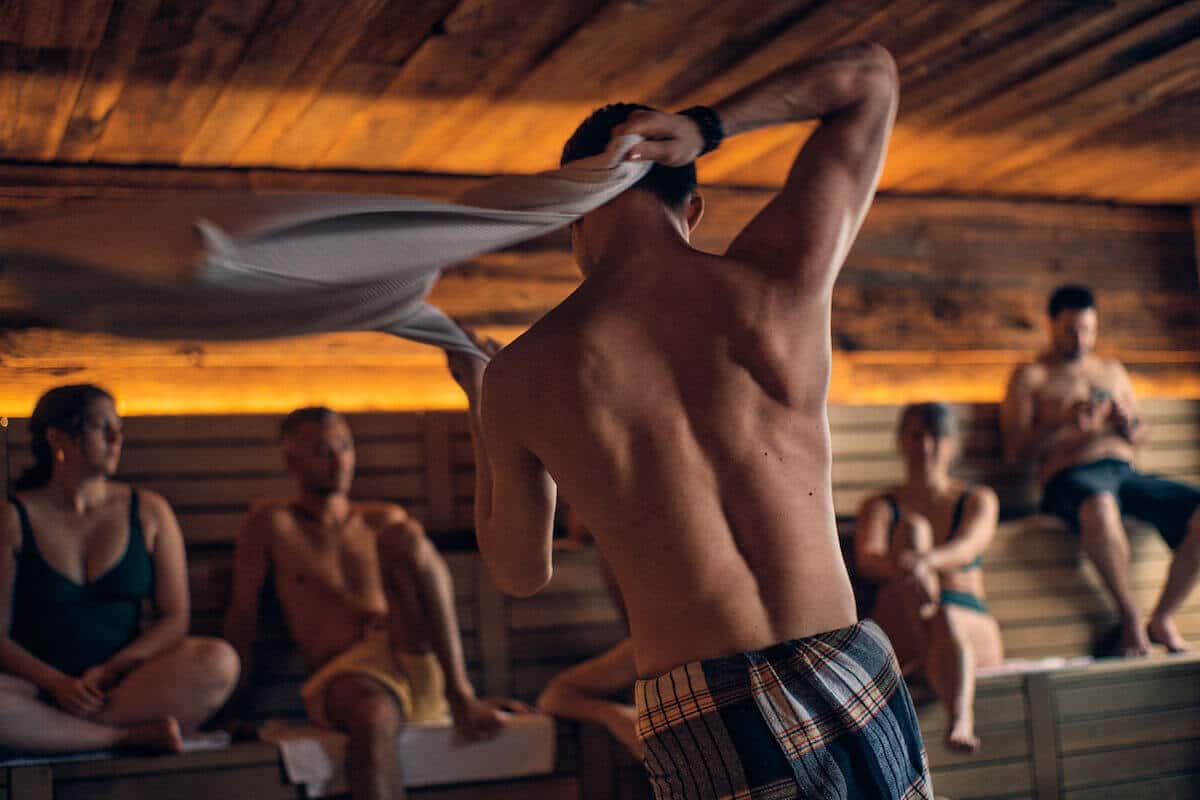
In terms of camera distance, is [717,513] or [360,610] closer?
[717,513]

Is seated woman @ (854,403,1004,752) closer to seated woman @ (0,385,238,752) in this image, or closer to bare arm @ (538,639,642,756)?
bare arm @ (538,639,642,756)

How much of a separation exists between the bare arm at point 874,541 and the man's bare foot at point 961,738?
2.11 ft

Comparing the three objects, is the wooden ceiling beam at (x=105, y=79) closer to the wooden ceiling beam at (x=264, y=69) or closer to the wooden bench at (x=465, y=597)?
the wooden ceiling beam at (x=264, y=69)

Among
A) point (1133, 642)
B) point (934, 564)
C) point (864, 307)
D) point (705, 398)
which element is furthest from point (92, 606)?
point (1133, 642)

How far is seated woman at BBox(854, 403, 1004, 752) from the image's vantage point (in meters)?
5.07

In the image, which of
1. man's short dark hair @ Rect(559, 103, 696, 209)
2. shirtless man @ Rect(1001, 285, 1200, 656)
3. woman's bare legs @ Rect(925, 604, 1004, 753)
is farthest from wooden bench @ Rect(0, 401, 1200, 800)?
man's short dark hair @ Rect(559, 103, 696, 209)

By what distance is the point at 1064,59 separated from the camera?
4.88 metres

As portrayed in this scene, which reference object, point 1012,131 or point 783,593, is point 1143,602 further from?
point 783,593

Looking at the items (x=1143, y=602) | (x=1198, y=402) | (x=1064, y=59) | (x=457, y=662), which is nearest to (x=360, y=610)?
(x=457, y=662)

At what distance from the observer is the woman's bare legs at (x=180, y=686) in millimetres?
4312

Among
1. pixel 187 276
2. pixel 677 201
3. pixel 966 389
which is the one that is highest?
pixel 966 389

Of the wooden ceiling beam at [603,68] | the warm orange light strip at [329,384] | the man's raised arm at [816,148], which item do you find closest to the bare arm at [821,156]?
the man's raised arm at [816,148]

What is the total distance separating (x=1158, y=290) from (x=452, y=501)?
Answer: 12.1ft

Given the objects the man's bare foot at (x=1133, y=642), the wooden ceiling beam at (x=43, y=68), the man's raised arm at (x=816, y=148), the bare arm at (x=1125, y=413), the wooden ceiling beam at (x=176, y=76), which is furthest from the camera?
the bare arm at (x=1125, y=413)
